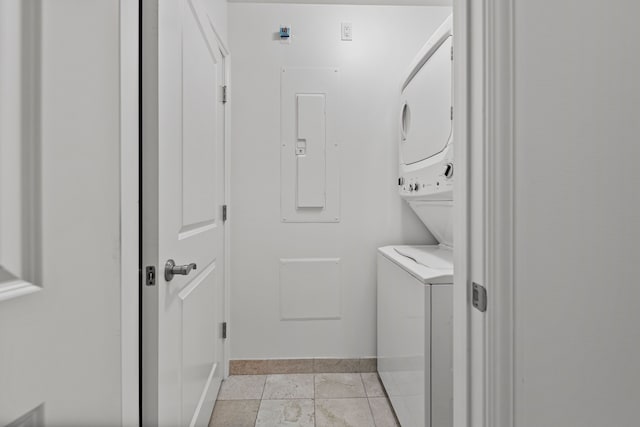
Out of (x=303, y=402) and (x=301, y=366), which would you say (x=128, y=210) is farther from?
(x=301, y=366)

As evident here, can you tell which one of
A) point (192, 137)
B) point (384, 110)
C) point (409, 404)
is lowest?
point (409, 404)

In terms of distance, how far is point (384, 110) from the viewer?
2318mm

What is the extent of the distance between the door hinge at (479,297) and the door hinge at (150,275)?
0.78 m

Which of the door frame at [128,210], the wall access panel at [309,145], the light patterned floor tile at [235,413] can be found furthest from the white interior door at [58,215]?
the wall access panel at [309,145]

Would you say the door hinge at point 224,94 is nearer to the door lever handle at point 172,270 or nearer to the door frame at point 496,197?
the door lever handle at point 172,270

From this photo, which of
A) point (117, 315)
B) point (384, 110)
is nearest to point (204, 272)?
point (117, 315)

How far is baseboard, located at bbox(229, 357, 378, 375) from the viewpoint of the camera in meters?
2.29

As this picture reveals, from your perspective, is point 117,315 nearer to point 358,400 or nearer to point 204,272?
point 204,272

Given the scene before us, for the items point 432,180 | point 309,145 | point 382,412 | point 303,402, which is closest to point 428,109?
point 432,180

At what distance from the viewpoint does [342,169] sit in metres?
2.32

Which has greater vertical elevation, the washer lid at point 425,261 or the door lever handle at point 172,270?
the door lever handle at point 172,270

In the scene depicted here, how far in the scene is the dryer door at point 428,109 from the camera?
149 cm

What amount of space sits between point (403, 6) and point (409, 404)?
2.26 meters

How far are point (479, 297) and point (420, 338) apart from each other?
778mm
